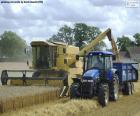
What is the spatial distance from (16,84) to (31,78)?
0.86 m

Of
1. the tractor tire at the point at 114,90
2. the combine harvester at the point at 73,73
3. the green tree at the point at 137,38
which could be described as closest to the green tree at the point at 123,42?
the green tree at the point at 137,38

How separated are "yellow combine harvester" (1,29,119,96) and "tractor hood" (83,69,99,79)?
2.68m

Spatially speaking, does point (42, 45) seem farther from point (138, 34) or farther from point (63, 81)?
point (138, 34)

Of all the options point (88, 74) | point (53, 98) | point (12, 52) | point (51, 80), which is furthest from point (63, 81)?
point (12, 52)

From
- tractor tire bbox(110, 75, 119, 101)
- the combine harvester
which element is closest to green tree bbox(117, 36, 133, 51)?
the combine harvester

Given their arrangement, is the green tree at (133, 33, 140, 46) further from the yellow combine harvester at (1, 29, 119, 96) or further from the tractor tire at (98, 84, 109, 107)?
the tractor tire at (98, 84, 109, 107)

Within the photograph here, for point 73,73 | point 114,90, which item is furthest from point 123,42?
point 114,90

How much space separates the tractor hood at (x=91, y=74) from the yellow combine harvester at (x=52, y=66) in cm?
268

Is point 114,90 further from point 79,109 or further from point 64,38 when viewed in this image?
point 64,38

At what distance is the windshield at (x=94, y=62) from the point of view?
1873 cm

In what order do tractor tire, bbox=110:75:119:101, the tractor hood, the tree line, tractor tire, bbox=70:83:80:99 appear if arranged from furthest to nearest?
1. the tree line
2. tractor tire, bbox=110:75:119:101
3. tractor tire, bbox=70:83:80:99
4. the tractor hood

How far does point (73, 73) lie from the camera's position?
25.8 metres

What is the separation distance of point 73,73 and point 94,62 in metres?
7.01

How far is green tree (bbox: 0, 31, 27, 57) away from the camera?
91.1 m
